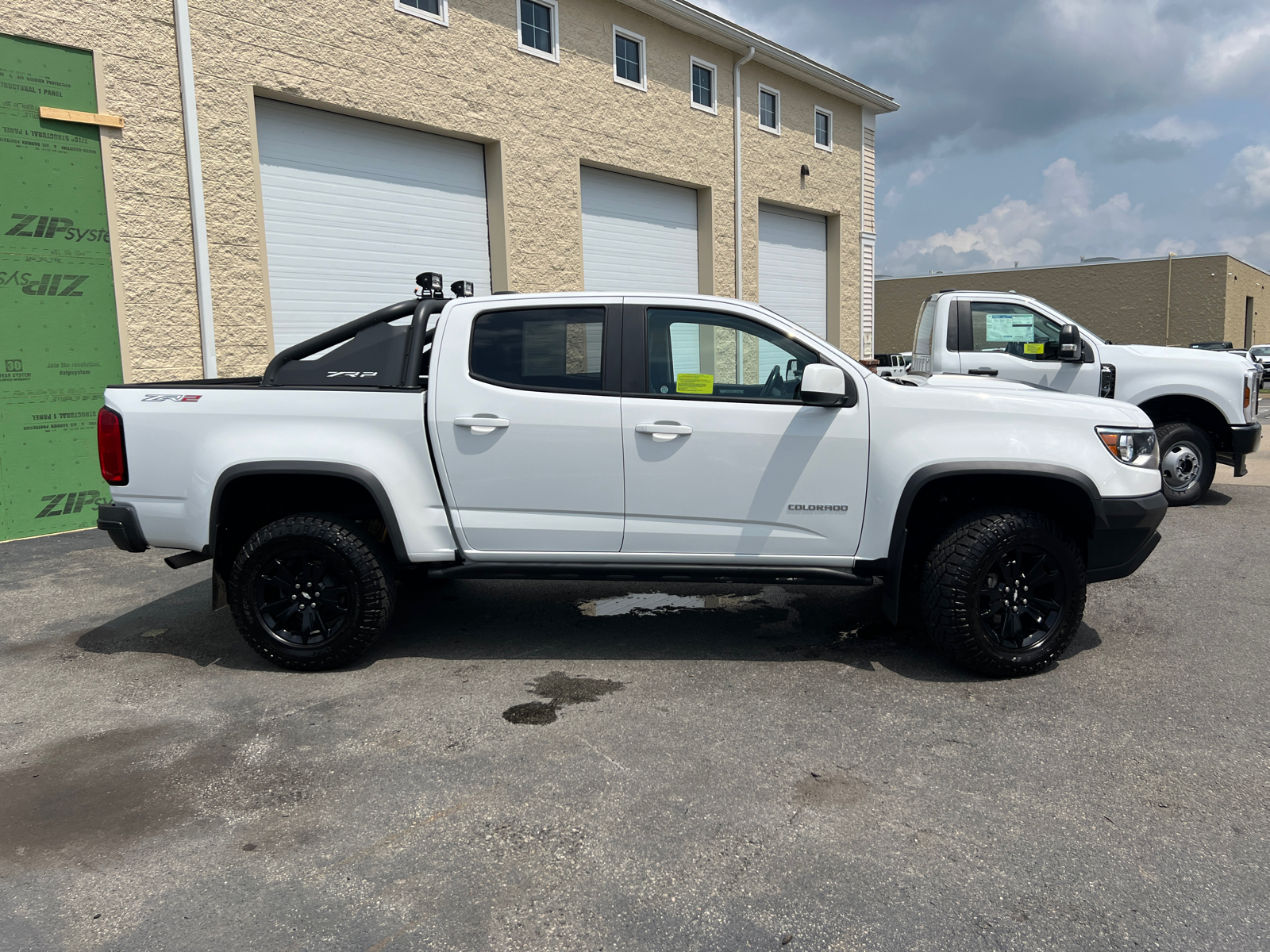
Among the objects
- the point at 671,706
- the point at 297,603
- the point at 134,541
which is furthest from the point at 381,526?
the point at 671,706

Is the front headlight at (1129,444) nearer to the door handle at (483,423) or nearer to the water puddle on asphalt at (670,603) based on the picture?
the water puddle on asphalt at (670,603)

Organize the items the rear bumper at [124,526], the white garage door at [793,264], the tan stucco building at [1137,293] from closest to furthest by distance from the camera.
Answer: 1. the rear bumper at [124,526]
2. the white garage door at [793,264]
3. the tan stucco building at [1137,293]

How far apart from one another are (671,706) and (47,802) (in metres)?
2.46

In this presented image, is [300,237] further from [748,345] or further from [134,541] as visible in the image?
[748,345]

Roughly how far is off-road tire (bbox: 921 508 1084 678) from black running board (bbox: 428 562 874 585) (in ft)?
1.40

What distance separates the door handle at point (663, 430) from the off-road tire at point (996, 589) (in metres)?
1.36

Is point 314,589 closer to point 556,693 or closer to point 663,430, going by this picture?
point 556,693

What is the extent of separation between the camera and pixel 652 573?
4.35m

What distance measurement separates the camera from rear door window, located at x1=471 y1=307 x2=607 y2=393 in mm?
4336

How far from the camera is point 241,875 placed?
8.89 ft

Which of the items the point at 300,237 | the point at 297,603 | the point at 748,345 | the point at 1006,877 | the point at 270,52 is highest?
the point at 270,52

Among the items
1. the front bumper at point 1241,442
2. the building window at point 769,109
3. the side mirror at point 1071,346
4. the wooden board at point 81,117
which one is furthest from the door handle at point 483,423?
the building window at point 769,109

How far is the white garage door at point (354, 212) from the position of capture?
9727 mm

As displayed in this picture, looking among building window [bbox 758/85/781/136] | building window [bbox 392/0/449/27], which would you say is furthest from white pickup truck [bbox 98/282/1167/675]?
building window [bbox 758/85/781/136]
